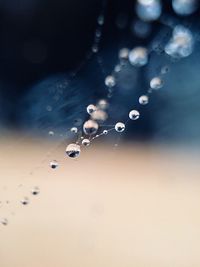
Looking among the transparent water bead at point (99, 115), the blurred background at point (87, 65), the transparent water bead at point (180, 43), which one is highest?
the blurred background at point (87, 65)

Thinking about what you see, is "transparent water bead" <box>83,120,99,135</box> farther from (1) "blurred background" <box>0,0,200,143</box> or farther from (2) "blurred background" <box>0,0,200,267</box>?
(1) "blurred background" <box>0,0,200,143</box>

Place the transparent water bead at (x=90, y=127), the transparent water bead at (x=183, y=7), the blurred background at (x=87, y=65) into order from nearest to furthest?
the transparent water bead at (x=90, y=127) < the transparent water bead at (x=183, y=7) < the blurred background at (x=87, y=65)

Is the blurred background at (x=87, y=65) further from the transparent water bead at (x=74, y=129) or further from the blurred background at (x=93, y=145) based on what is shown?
the transparent water bead at (x=74, y=129)

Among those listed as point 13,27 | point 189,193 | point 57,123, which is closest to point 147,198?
point 189,193

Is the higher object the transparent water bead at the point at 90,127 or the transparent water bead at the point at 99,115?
the transparent water bead at the point at 99,115

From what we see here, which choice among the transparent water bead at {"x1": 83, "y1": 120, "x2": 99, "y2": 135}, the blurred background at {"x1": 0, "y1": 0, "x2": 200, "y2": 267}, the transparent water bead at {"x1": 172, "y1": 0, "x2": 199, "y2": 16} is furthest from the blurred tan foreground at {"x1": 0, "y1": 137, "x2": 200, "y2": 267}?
the transparent water bead at {"x1": 172, "y1": 0, "x2": 199, "y2": 16}

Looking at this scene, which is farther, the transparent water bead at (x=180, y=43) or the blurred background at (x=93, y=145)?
the blurred background at (x=93, y=145)

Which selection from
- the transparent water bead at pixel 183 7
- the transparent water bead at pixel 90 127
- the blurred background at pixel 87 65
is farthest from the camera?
the blurred background at pixel 87 65

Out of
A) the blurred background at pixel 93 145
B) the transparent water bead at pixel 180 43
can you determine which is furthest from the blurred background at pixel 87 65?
the transparent water bead at pixel 180 43

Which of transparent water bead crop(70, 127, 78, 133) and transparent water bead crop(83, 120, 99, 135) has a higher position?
transparent water bead crop(70, 127, 78, 133)

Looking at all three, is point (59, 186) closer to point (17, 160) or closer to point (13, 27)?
point (17, 160)
